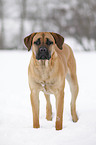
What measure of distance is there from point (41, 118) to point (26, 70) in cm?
467

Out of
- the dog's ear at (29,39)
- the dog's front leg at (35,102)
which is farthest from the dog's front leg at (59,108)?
the dog's ear at (29,39)

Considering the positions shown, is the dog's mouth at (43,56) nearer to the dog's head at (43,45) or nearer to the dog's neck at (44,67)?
the dog's head at (43,45)

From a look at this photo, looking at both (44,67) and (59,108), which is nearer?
(44,67)

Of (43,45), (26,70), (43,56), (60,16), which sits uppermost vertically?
(60,16)

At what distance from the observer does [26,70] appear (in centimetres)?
877

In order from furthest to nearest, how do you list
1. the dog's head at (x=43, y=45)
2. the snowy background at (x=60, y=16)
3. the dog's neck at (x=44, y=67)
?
the snowy background at (x=60, y=16), the dog's neck at (x=44, y=67), the dog's head at (x=43, y=45)

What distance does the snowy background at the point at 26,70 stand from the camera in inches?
124

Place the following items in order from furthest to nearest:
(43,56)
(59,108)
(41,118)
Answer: (41,118) → (59,108) → (43,56)

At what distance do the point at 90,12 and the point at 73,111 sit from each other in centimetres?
1366

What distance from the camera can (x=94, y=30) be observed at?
54.4 ft

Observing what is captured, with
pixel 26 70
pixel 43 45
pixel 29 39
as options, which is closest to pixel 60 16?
pixel 26 70

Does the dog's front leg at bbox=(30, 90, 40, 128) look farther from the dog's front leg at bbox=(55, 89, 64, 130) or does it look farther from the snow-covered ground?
the dog's front leg at bbox=(55, 89, 64, 130)

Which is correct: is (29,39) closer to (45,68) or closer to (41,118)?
(45,68)

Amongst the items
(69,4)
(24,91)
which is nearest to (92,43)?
(69,4)
